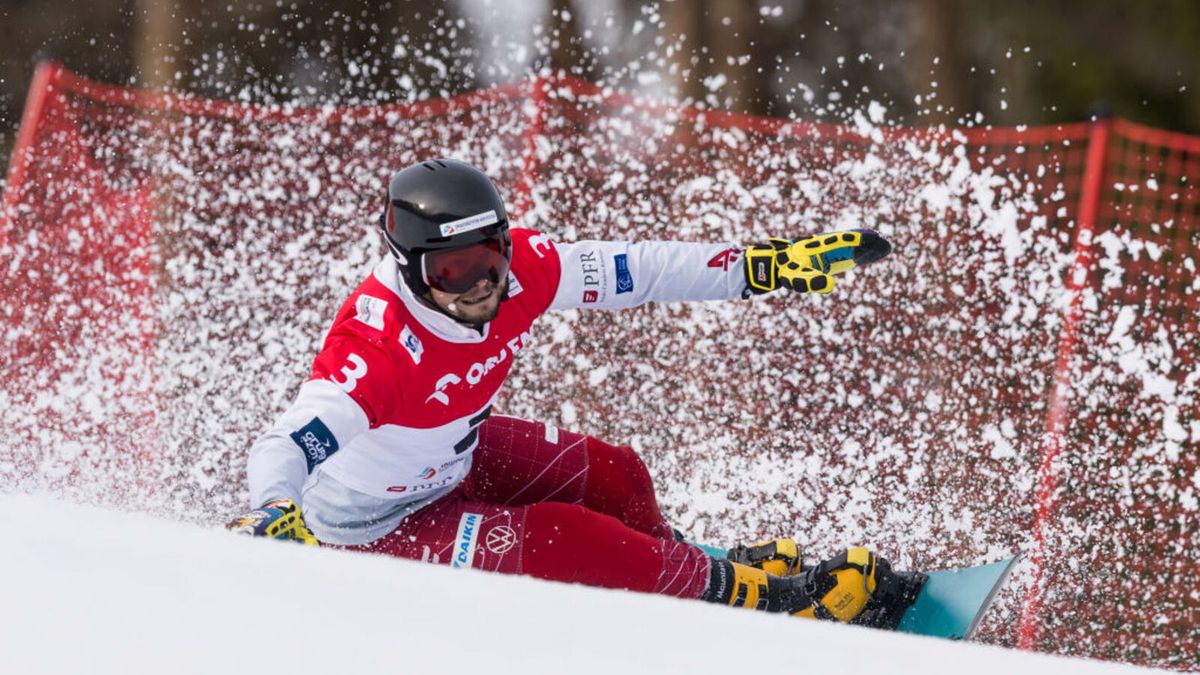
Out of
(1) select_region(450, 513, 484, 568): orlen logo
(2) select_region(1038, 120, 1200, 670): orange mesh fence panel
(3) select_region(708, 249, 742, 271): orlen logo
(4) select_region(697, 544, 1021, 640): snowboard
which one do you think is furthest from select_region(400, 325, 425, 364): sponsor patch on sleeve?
(2) select_region(1038, 120, 1200, 670): orange mesh fence panel

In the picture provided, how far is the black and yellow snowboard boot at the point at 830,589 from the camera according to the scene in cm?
302

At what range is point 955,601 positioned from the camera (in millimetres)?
3205

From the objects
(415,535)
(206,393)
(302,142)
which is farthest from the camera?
(302,142)

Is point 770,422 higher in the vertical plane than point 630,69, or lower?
lower

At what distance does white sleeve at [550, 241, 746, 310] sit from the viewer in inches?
124

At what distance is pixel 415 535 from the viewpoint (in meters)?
2.95

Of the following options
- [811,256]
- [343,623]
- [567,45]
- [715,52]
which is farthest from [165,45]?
[343,623]

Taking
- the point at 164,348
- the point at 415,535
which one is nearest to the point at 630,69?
the point at 164,348

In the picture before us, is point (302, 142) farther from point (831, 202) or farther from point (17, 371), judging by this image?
point (831, 202)

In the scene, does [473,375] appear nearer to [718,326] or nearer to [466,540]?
[466,540]

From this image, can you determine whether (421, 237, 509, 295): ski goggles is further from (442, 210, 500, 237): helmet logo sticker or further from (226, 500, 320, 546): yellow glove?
(226, 500, 320, 546): yellow glove

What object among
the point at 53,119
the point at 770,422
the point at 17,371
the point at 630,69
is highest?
the point at 630,69

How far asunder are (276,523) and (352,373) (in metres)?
0.46

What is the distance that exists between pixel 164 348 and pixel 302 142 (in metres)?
1.41
